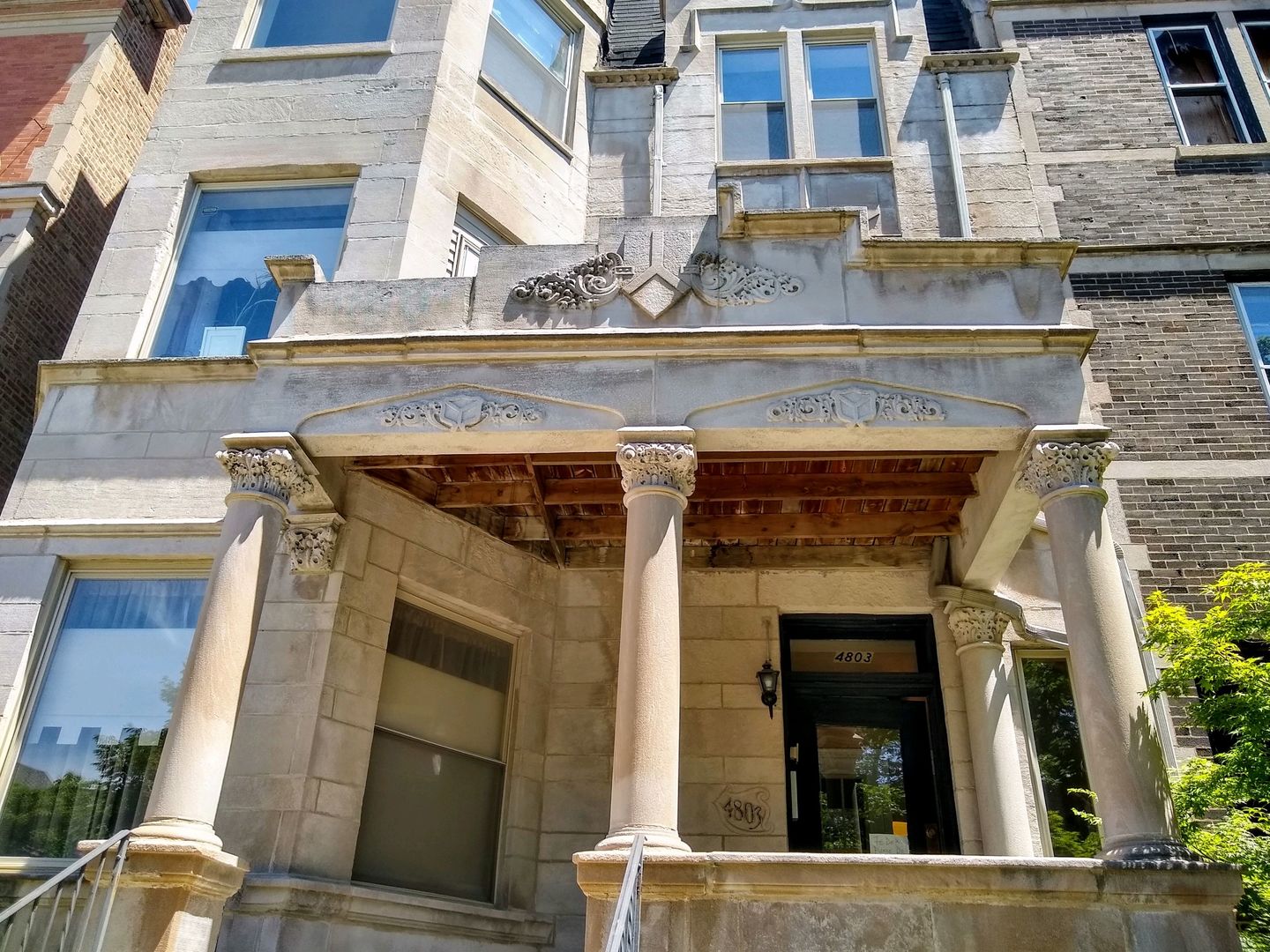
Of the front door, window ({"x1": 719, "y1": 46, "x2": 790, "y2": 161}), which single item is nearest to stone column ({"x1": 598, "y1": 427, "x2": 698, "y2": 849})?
the front door

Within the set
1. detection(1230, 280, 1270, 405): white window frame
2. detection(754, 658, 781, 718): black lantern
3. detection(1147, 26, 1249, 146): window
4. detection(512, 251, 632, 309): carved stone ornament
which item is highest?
detection(1147, 26, 1249, 146): window

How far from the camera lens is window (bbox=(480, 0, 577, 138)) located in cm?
1173

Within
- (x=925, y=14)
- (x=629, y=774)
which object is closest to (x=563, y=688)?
(x=629, y=774)

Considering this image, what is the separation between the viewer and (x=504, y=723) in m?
9.27

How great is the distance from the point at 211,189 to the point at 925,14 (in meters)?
9.45

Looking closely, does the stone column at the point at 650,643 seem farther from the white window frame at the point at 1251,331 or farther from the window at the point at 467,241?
the white window frame at the point at 1251,331

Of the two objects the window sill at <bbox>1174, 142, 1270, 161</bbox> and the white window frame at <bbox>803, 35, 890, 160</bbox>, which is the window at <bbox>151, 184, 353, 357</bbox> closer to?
the white window frame at <bbox>803, 35, 890, 160</bbox>

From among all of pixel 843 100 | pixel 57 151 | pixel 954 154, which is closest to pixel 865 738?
pixel 954 154

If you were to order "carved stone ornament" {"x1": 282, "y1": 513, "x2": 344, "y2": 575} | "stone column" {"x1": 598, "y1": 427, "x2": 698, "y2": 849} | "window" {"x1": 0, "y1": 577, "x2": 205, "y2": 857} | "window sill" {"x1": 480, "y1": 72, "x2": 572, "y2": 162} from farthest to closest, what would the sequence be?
"window sill" {"x1": 480, "y1": 72, "x2": 572, "y2": 162}
"carved stone ornament" {"x1": 282, "y1": 513, "x2": 344, "y2": 575}
"window" {"x1": 0, "y1": 577, "x2": 205, "y2": 857}
"stone column" {"x1": 598, "y1": 427, "x2": 698, "y2": 849}

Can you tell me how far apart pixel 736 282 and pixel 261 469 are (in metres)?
3.82

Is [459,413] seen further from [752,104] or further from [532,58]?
[752,104]

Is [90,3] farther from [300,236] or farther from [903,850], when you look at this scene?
[903,850]

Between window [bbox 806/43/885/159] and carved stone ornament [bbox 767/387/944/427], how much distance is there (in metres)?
5.34

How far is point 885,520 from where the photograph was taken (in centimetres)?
932
